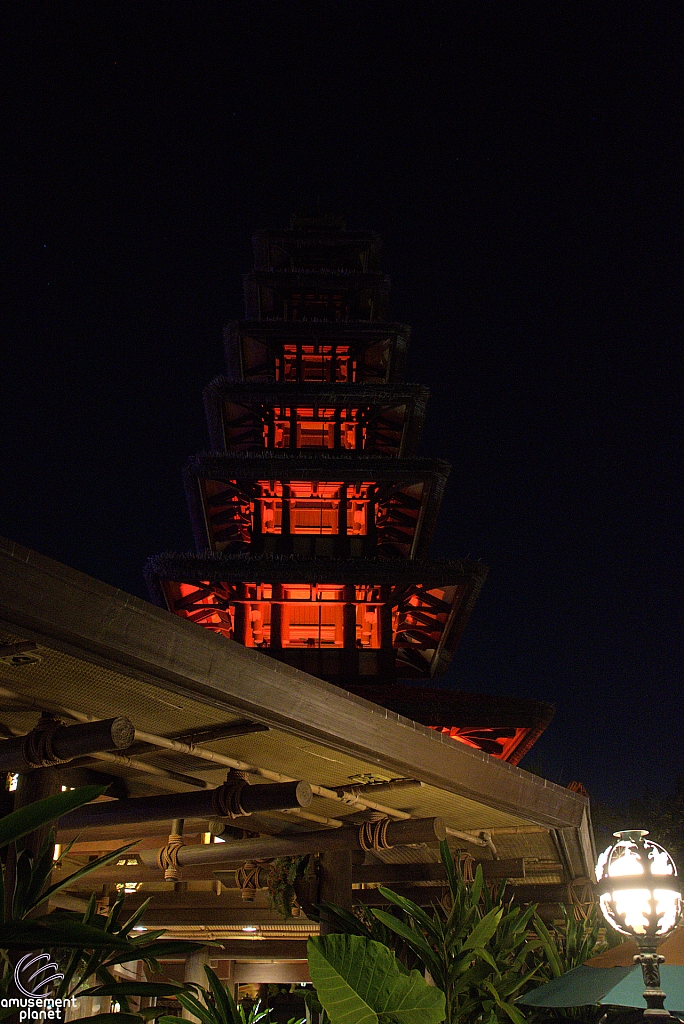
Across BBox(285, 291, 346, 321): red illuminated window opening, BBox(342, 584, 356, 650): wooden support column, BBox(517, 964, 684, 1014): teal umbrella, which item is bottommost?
BBox(517, 964, 684, 1014): teal umbrella

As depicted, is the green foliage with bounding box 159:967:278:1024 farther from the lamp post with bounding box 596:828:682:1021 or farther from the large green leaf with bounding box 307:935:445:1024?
the lamp post with bounding box 596:828:682:1021

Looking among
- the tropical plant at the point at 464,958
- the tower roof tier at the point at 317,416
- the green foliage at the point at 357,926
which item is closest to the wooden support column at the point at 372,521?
the tower roof tier at the point at 317,416

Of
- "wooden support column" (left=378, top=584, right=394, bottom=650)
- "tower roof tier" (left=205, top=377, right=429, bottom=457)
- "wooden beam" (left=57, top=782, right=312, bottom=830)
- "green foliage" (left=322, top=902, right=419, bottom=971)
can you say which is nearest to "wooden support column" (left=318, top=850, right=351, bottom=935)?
"green foliage" (left=322, top=902, right=419, bottom=971)

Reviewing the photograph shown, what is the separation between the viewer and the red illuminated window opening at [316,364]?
20.7m

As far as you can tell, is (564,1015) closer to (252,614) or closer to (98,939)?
(98,939)

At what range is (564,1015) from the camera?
5836 millimetres

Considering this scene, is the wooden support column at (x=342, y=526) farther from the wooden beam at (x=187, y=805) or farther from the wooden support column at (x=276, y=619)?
the wooden beam at (x=187, y=805)

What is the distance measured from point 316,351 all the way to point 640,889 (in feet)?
57.8

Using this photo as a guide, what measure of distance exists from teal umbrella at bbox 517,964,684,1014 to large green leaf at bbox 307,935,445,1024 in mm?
989

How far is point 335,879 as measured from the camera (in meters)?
6.00

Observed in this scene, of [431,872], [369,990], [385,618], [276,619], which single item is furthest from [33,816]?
[385,618]

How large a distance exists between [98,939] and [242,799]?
2910mm

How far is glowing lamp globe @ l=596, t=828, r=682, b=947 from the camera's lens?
14.2ft

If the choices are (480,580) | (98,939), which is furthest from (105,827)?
(480,580)
